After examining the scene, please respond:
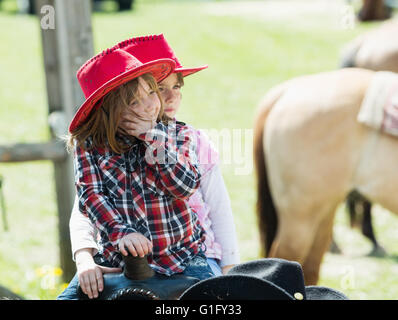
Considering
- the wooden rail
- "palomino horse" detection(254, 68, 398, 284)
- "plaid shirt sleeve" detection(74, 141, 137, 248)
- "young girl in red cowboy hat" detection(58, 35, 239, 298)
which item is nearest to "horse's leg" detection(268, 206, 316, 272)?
"palomino horse" detection(254, 68, 398, 284)

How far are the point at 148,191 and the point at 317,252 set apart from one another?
2.25m

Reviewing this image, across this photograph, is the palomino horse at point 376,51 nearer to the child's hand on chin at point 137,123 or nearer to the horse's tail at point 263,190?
the horse's tail at point 263,190

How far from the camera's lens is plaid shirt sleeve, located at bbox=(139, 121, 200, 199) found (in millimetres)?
1199

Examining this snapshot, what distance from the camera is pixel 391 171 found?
285 cm

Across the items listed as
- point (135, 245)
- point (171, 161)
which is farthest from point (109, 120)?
point (135, 245)

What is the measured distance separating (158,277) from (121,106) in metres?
0.40

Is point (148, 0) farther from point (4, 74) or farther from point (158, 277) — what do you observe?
point (158, 277)

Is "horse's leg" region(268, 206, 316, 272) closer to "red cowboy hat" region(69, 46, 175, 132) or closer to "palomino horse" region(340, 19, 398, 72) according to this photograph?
"palomino horse" region(340, 19, 398, 72)

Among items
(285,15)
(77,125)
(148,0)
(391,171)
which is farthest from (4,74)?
(77,125)

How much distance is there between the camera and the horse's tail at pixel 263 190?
10.7 feet

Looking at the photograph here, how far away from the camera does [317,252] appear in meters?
3.29

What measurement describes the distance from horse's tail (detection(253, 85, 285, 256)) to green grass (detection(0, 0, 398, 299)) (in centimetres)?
50

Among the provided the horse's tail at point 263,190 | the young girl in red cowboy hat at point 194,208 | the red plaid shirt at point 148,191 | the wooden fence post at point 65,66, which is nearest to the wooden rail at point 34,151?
the wooden fence post at point 65,66

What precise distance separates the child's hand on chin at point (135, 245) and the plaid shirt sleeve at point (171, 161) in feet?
0.41
